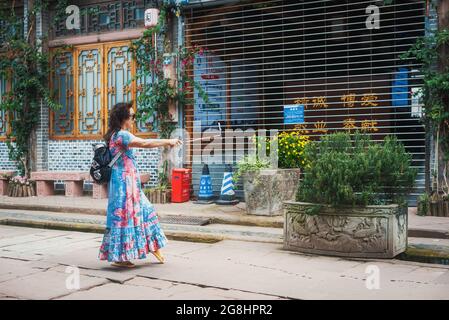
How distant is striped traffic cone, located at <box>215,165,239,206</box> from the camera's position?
11.5 metres

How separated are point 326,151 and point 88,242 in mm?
3695

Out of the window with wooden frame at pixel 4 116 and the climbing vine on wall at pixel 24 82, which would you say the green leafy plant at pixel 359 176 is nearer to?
the climbing vine on wall at pixel 24 82

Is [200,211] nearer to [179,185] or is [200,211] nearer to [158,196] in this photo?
[179,185]

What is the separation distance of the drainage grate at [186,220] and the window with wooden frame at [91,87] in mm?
3237

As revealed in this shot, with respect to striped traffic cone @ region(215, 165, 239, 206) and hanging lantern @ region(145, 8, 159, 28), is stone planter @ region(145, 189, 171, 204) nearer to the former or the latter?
striped traffic cone @ region(215, 165, 239, 206)

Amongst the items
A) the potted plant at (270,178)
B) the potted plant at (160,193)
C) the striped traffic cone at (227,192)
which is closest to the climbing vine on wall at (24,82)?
the potted plant at (160,193)

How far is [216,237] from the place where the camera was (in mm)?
8633

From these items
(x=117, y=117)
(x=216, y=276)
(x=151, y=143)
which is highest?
(x=117, y=117)

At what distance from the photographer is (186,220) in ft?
32.7

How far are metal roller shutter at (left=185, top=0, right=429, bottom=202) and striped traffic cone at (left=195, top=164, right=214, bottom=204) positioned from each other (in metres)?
0.55

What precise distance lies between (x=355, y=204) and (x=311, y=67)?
5261 mm

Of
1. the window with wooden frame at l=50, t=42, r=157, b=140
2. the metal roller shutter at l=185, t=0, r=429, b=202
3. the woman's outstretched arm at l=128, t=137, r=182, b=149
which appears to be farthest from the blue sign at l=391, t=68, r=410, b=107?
the woman's outstretched arm at l=128, t=137, r=182, b=149

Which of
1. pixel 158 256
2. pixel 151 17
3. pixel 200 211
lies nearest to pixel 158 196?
pixel 200 211

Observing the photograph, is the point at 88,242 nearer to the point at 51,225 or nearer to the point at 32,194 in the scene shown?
the point at 51,225
